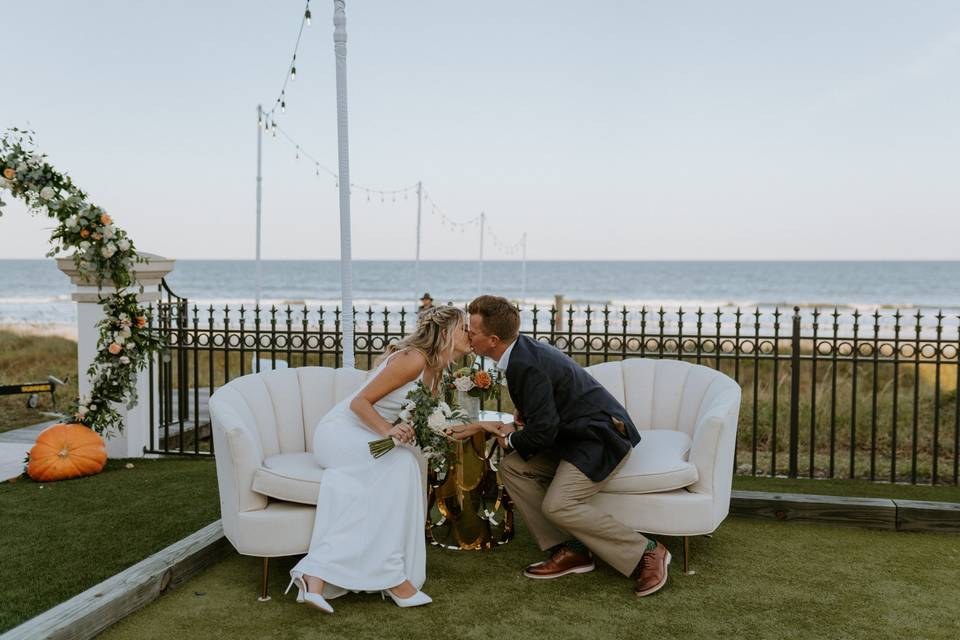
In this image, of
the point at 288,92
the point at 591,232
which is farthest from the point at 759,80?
the point at 591,232

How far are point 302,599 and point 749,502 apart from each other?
121 inches

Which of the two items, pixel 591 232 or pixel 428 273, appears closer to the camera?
pixel 591 232

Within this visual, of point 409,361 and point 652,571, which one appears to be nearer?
point 652,571

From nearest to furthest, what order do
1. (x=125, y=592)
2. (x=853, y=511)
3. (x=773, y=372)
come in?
(x=125, y=592)
(x=853, y=511)
(x=773, y=372)

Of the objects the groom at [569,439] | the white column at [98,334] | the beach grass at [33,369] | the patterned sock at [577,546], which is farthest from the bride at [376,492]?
the beach grass at [33,369]

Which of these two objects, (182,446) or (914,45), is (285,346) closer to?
(182,446)

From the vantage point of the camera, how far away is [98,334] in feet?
24.6

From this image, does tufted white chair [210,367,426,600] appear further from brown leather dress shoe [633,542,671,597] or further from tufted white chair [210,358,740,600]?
brown leather dress shoe [633,542,671,597]

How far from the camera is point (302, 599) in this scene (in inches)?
158

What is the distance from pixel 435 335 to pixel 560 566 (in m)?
1.45

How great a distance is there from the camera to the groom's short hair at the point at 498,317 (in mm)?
4496

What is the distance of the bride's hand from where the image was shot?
14.3 ft

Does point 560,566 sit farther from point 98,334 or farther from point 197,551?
point 98,334

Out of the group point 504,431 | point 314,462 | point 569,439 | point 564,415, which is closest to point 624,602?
point 569,439
